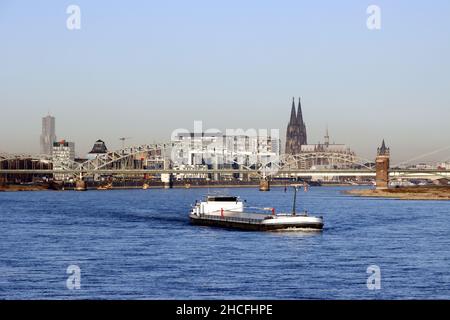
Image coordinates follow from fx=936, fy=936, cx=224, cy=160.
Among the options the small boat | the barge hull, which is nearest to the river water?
the barge hull

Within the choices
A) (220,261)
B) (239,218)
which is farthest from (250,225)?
(220,261)

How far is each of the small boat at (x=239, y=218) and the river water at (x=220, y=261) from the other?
1530 millimetres

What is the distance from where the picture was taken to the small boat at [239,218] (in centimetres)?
6612

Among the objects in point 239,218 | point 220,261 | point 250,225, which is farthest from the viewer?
point 239,218

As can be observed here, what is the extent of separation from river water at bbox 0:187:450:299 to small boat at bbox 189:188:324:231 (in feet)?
5.02

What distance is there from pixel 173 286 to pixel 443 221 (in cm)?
5068

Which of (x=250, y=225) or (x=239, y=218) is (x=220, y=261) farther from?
(x=239, y=218)

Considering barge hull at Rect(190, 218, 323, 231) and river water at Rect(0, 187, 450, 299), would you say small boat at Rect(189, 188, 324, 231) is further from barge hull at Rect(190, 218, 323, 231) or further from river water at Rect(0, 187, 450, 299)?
river water at Rect(0, 187, 450, 299)

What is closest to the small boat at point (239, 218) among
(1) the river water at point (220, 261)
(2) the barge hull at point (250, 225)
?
(2) the barge hull at point (250, 225)

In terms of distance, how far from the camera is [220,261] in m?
44.6

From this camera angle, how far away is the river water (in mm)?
33906

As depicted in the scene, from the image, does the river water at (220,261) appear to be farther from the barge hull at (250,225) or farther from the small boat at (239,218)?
the small boat at (239,218)

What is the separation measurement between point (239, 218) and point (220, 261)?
26.8m
